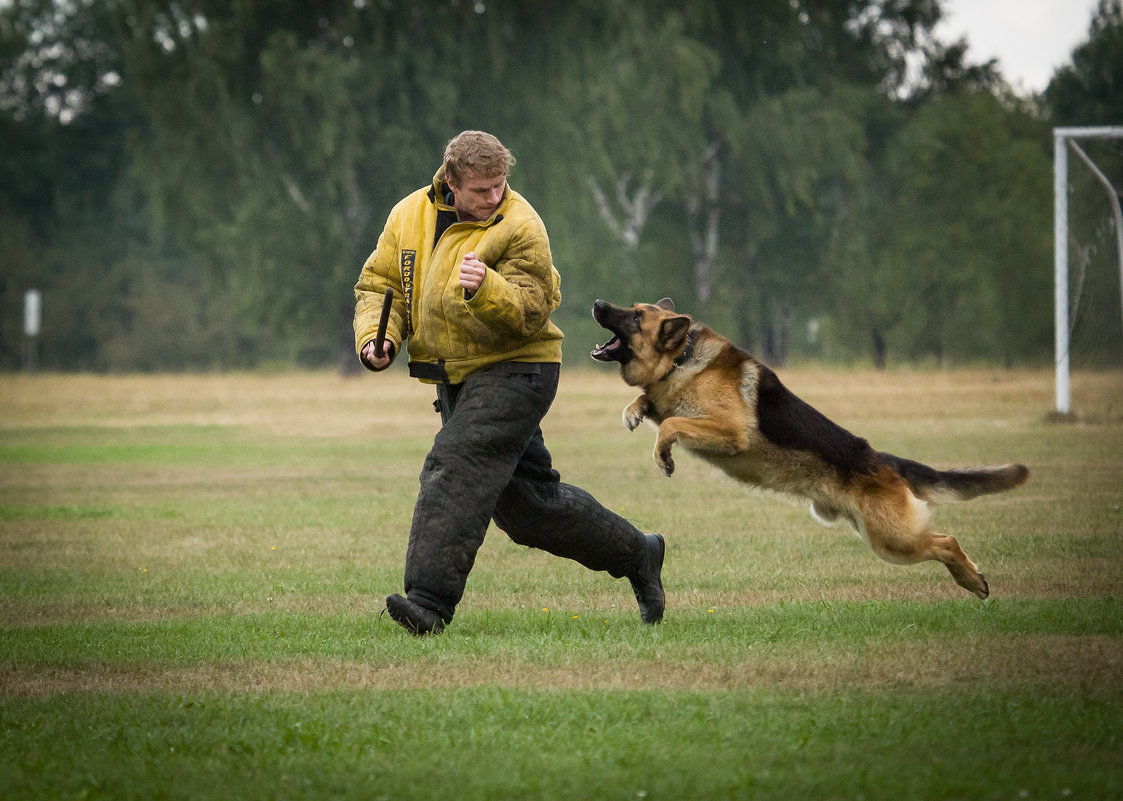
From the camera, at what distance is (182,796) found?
3439mm

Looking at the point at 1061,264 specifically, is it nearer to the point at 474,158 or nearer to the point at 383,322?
the point at 474,158

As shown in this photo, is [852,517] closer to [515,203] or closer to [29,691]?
[515,203]

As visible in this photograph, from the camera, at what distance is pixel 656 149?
114 feet

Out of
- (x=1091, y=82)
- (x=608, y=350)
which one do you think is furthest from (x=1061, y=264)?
(x=1091, y=82)

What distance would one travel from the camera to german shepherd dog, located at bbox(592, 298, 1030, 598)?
6.01m

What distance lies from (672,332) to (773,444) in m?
0.72

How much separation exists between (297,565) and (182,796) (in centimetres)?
467

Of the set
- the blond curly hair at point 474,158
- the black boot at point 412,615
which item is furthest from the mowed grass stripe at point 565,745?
the blond curly hair at point 474,158

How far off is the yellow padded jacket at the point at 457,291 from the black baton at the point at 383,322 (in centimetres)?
9

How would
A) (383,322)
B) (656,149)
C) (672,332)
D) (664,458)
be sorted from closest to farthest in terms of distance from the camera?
(383,322) < (664,458) < (672,332) < (656,149)

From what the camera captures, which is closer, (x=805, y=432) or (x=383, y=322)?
(x=383, y=322)

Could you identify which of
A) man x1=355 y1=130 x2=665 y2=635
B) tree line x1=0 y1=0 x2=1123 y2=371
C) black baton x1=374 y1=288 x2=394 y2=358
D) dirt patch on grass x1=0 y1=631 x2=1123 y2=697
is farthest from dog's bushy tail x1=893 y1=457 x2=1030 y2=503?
tree line x1=0 y1=0 x2=1123 y2=371

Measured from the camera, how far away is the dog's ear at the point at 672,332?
20.4 ft

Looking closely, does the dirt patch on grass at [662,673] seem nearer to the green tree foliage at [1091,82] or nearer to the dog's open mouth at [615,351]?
the dog's open mouth at [615,351]
